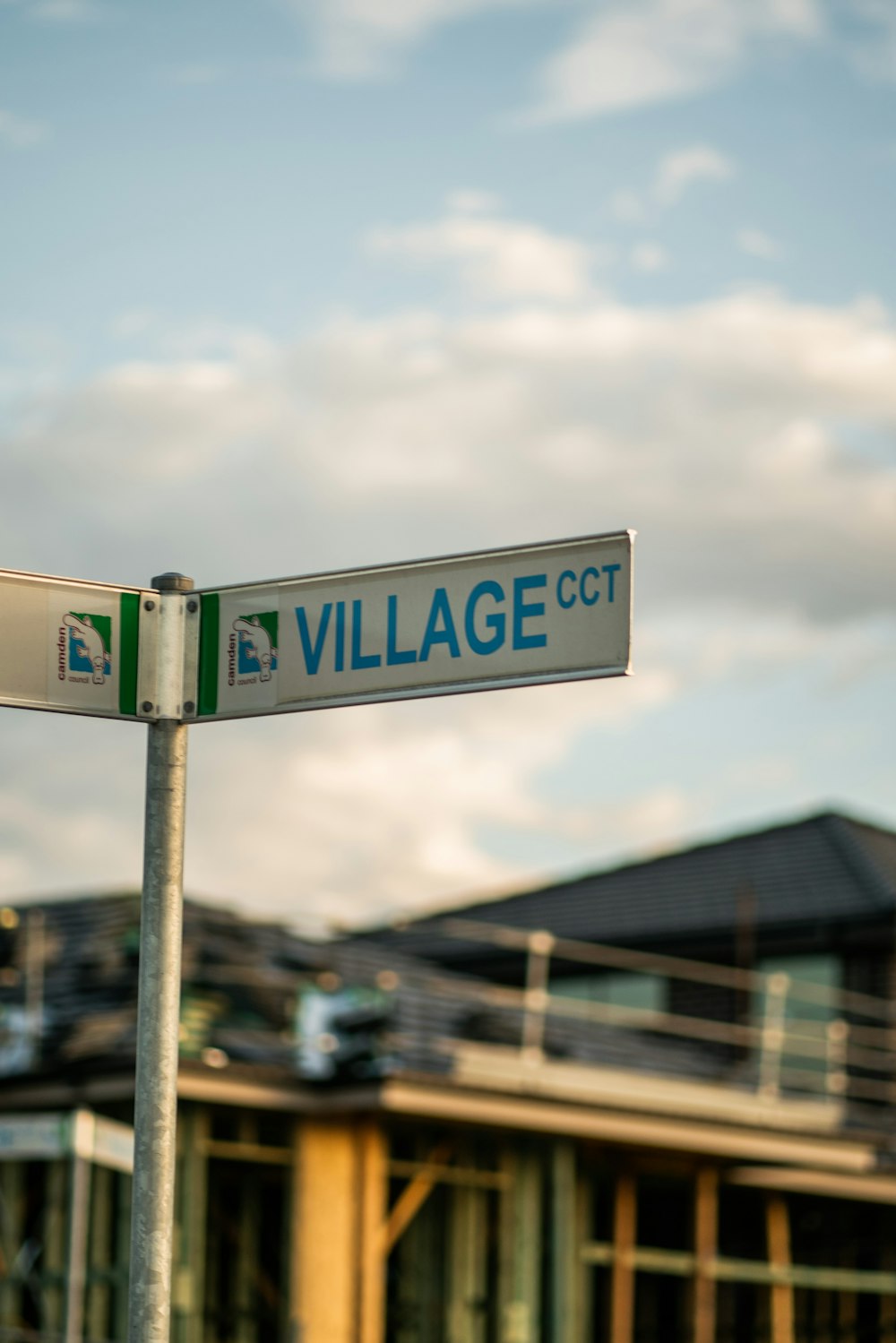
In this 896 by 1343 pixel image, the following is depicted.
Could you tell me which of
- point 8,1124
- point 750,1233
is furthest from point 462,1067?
point 750,1233

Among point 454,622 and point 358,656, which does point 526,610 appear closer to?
point 454,622

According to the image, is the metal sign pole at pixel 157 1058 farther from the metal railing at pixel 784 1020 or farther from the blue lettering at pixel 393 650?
the metal railing at pixel 784 1020

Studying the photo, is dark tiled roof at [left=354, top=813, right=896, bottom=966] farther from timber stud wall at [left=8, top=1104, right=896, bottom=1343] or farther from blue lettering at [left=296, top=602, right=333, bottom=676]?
blue lettering at [left=296, top=602, right=333, bottom=676]

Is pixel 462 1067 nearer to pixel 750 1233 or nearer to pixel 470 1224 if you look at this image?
pixel 470 1224

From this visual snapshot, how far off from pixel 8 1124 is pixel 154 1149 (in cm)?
926

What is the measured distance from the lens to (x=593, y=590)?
3.84 metres

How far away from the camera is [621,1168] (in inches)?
659

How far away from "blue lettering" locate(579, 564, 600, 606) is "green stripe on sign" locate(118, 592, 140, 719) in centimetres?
87

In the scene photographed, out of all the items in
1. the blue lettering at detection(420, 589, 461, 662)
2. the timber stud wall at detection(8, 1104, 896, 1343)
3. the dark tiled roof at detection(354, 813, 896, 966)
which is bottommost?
the timber stud wall at detection(8, 1104, 896, 1343)

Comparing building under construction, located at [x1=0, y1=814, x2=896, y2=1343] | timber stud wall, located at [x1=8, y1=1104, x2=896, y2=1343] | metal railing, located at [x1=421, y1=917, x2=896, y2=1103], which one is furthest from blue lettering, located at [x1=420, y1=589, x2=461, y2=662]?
metal railing, located at [x1=421, y1=917, x2=896, y2=1103]

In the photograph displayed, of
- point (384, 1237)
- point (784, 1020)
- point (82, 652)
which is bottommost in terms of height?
point (384, 1237)

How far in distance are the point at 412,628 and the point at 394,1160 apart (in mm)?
11979

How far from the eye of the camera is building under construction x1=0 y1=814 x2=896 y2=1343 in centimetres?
1431

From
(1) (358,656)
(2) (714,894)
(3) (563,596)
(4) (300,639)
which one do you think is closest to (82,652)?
(4) (300,639)
